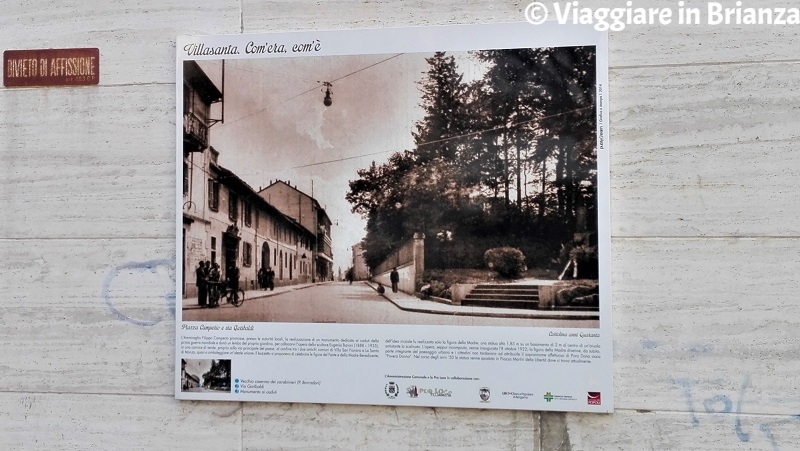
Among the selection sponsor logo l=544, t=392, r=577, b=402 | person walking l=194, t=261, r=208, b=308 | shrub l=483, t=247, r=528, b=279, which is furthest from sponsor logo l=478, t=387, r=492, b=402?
person walking l=194, t=261, r=208, b=308

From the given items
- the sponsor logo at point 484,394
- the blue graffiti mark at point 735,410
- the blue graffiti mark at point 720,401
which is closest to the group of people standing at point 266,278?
the sponsor logo at point 484,394

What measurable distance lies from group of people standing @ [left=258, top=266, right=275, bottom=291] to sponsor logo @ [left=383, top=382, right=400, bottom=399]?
2.23ft

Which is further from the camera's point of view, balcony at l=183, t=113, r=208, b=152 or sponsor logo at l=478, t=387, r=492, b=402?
balcony at l=183, t=113, r=208, b=152

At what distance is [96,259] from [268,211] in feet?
2.90

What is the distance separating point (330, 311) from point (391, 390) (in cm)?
44

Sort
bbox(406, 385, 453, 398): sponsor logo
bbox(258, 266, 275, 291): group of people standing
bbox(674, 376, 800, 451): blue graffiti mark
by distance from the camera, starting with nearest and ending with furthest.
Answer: bbox(674, 376, 800, 451): blue graffiti mark, bbox(406, 385, 453, 398): sponsor logo, bbox(258, 266, 275, 291): group of people standing

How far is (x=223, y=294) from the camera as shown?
2939mm

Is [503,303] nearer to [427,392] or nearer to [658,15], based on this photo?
[427,392]

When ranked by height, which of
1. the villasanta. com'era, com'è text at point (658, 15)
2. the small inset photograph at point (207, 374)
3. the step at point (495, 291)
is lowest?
the small inset photograph at point (207, 374)

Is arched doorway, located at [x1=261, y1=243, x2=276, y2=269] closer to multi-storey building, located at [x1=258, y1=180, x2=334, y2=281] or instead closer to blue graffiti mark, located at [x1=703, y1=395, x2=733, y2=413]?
multi-storey building, located at [x1=258, y1=180, x2=334, y2=281]

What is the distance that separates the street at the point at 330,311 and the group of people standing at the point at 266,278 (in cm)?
5

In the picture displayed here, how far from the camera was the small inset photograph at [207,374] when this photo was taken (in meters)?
2.92

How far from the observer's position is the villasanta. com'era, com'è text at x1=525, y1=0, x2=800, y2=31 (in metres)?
2.73

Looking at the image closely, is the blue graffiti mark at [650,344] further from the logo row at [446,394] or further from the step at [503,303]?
the step at [503,303]
